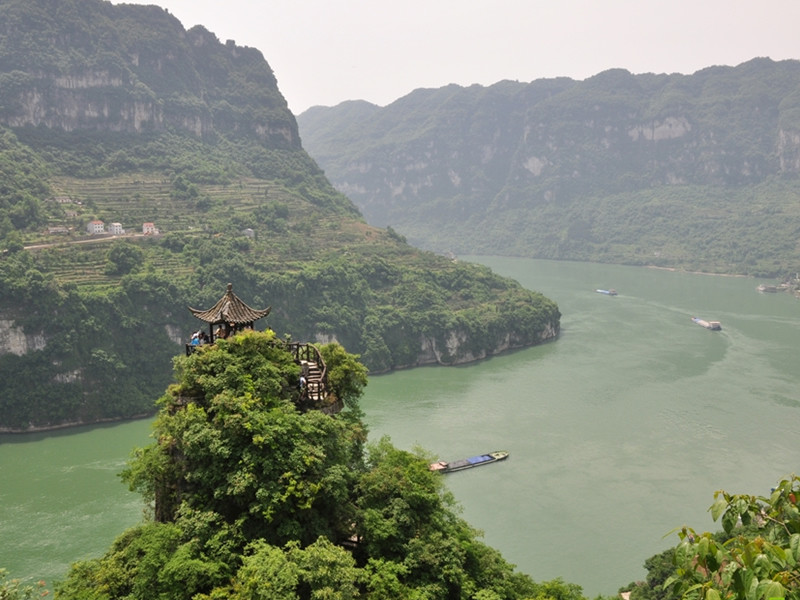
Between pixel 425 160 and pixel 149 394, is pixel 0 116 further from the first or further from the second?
pixel 425 160

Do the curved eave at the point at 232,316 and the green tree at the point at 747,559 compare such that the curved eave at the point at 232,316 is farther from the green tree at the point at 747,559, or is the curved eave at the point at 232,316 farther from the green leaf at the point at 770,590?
the green leaf at the point at 770,590

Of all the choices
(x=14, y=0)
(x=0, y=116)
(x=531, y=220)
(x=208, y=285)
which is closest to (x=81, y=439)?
(x=208, y=285)

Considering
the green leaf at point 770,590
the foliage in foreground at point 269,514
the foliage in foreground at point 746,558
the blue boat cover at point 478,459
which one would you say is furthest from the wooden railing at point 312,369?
the blue boat cover at point 478,459

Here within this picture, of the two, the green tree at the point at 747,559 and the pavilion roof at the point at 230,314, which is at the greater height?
the pavilion roof at the point at 230,314

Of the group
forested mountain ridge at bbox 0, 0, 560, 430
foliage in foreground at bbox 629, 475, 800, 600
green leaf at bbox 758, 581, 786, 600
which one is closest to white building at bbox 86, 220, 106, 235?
forested mountain ridge at bbox 0, 0, 560, 430

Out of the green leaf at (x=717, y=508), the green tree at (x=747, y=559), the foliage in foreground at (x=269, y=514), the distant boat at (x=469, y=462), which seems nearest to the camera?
the green tree at (x=747, y=559)

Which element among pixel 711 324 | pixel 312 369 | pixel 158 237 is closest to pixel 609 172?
pixel 711 324
